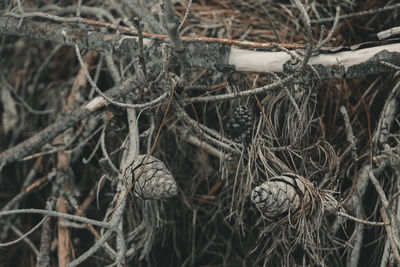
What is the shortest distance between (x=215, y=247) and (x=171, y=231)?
151 mm

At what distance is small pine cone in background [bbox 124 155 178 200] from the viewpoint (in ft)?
2.94

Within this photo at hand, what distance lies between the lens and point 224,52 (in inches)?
41.0

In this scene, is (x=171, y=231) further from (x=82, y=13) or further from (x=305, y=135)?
(x=82, y=13)

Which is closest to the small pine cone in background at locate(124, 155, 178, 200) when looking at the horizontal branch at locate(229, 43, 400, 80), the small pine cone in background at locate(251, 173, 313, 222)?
the small pine cone in background at locate(251, 173, 313, 222)

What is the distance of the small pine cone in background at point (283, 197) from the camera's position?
0.85 meters

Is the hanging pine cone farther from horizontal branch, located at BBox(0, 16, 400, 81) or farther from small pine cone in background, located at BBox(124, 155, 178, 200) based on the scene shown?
small pine cone in background, located at BBox(124, 155, 178, 200)

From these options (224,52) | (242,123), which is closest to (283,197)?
(242,123)

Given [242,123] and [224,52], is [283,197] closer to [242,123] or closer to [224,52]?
[242,123]

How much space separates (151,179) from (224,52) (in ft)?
1.20

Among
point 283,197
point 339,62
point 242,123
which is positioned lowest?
point 283,197

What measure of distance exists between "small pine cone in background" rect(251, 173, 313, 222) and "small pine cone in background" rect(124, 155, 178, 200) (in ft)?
0.60

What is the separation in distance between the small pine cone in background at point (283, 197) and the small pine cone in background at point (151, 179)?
0.18m

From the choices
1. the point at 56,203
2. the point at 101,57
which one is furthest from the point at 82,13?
the point at 56,203

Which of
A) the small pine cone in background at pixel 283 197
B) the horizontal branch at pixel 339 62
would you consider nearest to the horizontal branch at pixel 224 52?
the horizontal branch at pixel 339 62
